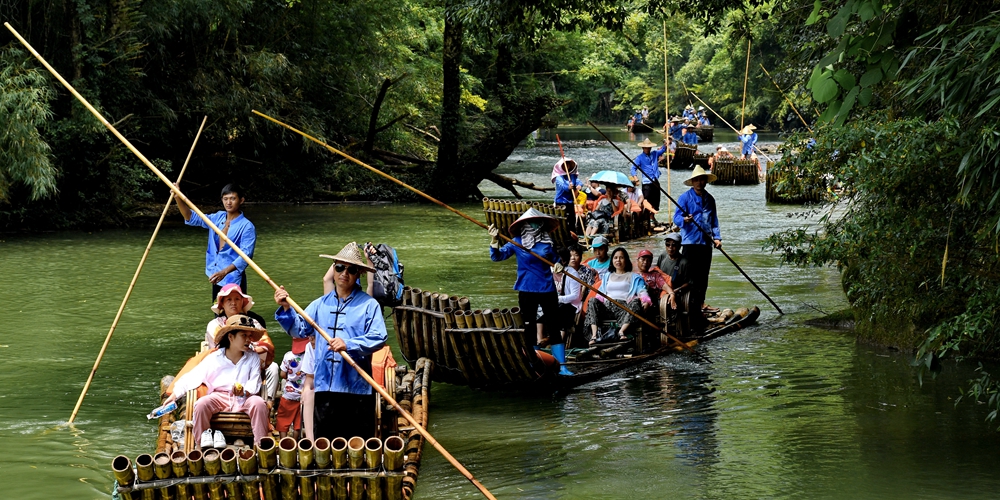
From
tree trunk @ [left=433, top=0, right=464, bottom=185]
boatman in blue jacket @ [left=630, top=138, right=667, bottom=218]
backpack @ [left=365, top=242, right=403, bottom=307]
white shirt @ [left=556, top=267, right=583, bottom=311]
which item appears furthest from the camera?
tree trunk @ [left=433, top=0, right=464, bottom=185]

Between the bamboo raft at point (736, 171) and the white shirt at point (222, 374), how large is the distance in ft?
91.8

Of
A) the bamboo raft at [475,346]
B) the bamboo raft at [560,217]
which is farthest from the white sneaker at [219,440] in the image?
the bamboo raft at [560,217]

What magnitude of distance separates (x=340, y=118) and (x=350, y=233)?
25.7 feet

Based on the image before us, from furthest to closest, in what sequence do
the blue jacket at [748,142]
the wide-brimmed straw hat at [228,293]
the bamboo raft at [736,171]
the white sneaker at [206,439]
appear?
the blue jacket at [748,142] < the bamboo raft at [736,171] < the wide-brimmed straw hat at [228,293] < the white sneaker at [206,439]

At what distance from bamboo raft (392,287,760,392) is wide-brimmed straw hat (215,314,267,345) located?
2199 millimetres

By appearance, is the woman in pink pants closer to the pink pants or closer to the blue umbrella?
A: the pink pants

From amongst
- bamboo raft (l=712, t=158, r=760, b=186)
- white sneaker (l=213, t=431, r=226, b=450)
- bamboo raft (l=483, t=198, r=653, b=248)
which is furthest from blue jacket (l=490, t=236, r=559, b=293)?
bamboo raft (l=712, t=158, r=760, b=186)

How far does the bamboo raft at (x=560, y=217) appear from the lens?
19.4 meters

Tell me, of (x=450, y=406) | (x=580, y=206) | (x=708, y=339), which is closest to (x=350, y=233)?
(x=580, y=206)

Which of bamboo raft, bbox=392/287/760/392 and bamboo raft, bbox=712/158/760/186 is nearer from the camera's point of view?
bamboo raft, bbox=392/287/760/392

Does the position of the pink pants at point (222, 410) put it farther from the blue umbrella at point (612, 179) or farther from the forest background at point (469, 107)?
the blue umbrella at point (612, 179)

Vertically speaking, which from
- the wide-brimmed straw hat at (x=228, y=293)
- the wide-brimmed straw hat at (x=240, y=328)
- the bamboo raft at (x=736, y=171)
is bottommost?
the wide-brimmed straw hat at (x=240, y=328)

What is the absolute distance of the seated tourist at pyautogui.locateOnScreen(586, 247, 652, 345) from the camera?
11672mm

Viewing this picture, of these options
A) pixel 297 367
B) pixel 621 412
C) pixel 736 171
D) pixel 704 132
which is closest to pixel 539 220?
pixel 621 412
